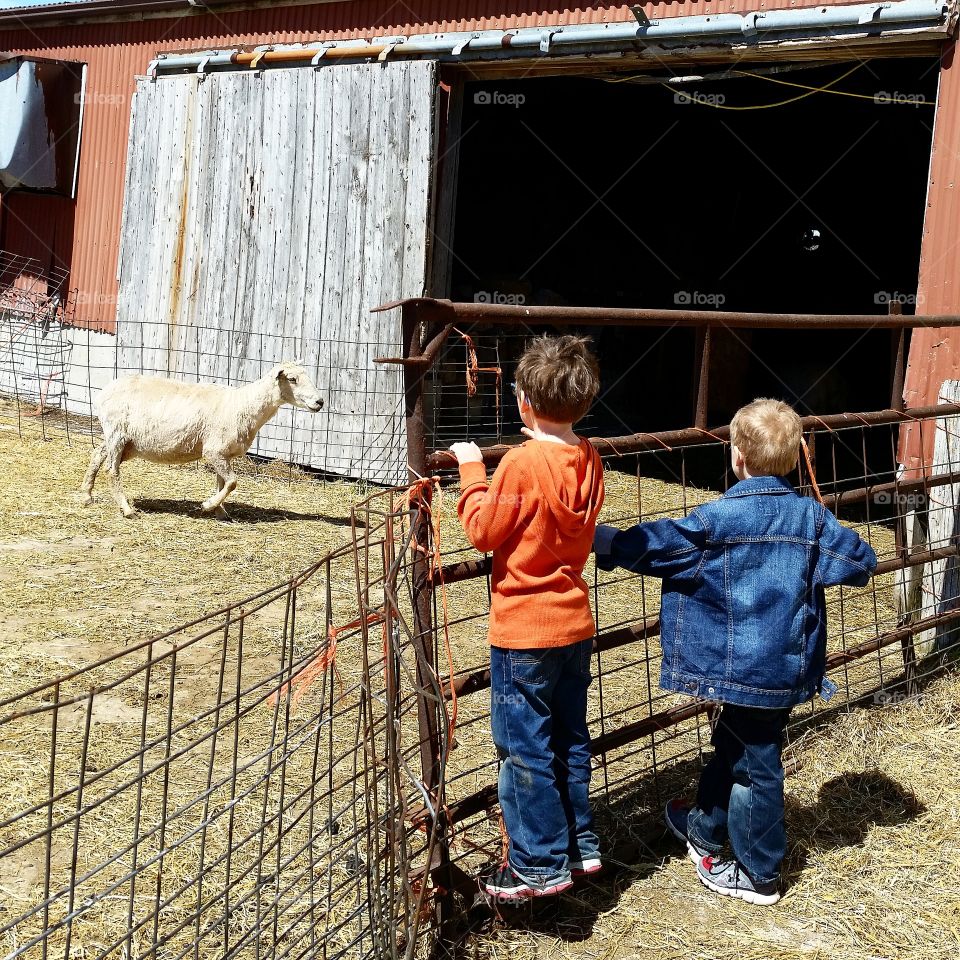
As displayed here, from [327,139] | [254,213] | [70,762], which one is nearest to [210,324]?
[254,213]

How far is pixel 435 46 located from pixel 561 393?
6926 millimetres

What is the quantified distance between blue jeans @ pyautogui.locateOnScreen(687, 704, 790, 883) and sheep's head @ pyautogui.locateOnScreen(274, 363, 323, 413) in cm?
517

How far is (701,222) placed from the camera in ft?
50.7

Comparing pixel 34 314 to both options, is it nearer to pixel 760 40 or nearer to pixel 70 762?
pixel 760 40

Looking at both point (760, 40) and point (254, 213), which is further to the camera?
point (254, 213)

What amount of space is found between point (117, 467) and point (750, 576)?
19.2ft

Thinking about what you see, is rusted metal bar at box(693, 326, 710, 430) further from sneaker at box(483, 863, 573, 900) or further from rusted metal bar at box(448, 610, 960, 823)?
sneaker at box(483, 863, 573, 900)

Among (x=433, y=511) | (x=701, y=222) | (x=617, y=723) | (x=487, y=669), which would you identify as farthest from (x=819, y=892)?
(x=701, y=222)

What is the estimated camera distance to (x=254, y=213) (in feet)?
32.7

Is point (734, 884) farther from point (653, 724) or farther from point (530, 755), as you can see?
point (530, 755)

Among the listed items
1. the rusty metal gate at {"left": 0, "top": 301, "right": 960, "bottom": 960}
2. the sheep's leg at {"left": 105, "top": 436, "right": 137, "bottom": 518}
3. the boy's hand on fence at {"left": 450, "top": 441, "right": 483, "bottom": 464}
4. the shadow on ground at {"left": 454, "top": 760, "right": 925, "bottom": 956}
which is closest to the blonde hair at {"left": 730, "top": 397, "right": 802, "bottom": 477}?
the rusty metal gate at {"left": 0, "top": 301, "right": 960, "bottom": 960}

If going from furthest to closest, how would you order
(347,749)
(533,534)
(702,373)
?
1. (347,749)
2. (702,373)
3. (533,534)

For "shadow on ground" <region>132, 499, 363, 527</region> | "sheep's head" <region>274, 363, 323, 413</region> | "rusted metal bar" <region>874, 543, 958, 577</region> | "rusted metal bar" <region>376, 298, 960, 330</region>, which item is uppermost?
"rusted metal bar" <region>376, 298, 960, 330</region>

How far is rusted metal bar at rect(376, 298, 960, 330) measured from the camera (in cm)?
287
